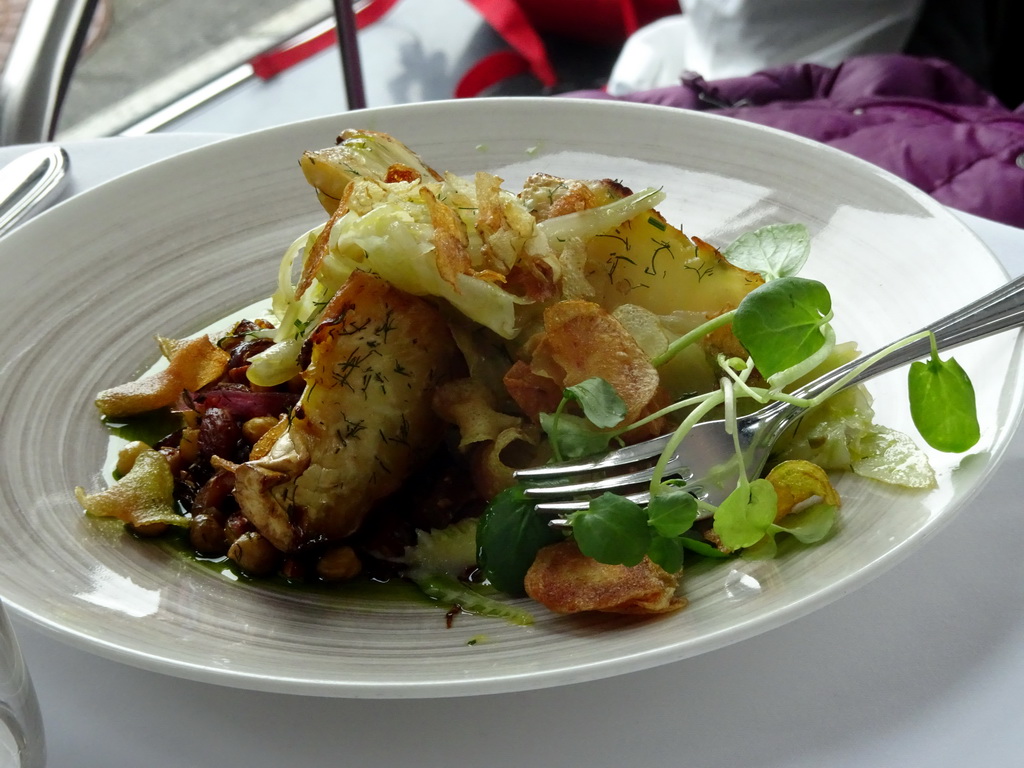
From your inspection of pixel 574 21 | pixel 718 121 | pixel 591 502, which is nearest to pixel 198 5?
pixel 574 21

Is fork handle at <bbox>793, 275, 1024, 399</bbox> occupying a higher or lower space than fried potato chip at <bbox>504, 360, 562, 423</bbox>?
lower

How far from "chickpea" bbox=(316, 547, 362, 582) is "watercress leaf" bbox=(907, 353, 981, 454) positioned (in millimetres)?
804

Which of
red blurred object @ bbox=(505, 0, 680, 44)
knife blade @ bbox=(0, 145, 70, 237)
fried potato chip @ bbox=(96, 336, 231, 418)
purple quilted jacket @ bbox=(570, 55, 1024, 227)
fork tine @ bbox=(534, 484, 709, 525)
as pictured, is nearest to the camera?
fork tine @ bbox=(534, 484, 709, 525)

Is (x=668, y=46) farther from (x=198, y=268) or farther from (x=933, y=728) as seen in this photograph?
(x=933, y=728)

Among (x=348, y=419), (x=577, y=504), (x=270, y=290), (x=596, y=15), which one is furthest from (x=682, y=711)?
(x=596, y=15)

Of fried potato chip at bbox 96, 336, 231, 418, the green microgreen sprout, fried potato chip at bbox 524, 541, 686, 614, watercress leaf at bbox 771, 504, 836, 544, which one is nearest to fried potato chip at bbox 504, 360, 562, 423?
the green microgreen sprout

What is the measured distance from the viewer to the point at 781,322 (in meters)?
1.43

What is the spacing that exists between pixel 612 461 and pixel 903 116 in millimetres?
2406

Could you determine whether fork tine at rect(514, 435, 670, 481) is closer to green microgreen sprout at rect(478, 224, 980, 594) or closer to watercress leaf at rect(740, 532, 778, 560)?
green microgreen sprout at rect(478, 224, 980, 594)

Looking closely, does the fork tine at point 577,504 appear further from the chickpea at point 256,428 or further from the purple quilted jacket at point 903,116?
the purple quilted jacket at point 903,116

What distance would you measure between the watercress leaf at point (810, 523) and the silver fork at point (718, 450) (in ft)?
0.31

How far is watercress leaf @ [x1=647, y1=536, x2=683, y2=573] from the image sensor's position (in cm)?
130

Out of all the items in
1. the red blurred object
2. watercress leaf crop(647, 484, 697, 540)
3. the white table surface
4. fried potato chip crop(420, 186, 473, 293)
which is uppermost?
fried potato chip crop(420, 186, 473, 293)

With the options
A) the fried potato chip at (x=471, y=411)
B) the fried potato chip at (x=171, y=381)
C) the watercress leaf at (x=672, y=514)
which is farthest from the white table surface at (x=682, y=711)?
the fried potato chip at (x=171, y=381)
